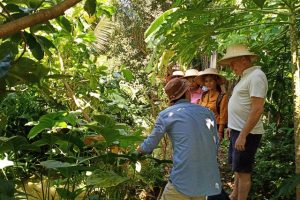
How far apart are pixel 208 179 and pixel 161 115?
51cm

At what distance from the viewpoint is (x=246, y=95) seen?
326 centimetres

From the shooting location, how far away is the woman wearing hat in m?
4.45

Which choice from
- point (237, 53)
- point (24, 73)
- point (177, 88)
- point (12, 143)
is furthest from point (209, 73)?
point (24, 73)

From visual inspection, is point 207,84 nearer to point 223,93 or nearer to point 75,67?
point 223,93

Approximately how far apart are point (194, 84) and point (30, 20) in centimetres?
377

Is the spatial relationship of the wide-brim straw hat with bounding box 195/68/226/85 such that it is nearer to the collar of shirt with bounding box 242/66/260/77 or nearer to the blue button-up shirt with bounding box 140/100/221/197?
the collar of shirt with bounding box 242/66/260/77

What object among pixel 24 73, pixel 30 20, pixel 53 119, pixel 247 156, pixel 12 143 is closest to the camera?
pixel 30 20

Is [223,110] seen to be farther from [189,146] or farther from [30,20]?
[30,20]

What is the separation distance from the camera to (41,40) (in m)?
1.52

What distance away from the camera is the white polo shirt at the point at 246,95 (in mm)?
3125

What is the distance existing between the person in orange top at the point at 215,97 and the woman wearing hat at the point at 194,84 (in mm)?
224

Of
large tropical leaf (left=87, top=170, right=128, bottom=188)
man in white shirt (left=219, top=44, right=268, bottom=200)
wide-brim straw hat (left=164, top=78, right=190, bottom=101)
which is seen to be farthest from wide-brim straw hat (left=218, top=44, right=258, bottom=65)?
large tropical leaf (left=87, top=170, right=128, bottom=188)

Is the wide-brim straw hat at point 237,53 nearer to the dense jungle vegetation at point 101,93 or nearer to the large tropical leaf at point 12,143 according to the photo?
the dense jungle vegetation at point 101,93

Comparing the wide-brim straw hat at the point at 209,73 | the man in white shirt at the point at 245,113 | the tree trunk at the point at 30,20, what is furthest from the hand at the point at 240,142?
the tree trunk at the point at 30,20
